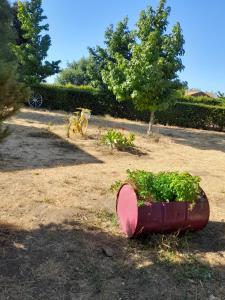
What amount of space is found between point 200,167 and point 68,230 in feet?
21.1

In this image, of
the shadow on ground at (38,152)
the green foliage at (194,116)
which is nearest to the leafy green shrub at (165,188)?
the shadow on ground at (38,152)

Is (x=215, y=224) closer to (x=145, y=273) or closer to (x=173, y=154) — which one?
(x=145, y=273)

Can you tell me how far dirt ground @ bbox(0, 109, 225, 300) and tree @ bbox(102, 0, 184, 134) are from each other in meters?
6.46

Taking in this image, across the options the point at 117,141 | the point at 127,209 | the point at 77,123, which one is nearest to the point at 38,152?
the point at 117,141

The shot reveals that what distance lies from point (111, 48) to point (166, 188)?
1937 cm

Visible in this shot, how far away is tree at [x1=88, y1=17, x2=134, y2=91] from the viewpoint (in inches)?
921

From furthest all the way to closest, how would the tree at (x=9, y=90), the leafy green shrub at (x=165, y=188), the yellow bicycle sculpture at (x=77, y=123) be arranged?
the yellow bicycle sculpture at (x=77, y=123) < the leafy green shrub at (x=165, y=188) < the tree at (x=9, y=90)

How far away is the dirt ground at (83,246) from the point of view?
4.29 m

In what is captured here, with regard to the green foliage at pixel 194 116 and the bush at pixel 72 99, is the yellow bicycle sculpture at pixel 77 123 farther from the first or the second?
the bush at pixel 72 99

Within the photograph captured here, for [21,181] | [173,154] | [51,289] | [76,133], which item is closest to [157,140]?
[173,154]

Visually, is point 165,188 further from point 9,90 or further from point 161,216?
point 9,90

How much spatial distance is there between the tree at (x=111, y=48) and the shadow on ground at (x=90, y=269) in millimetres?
18732

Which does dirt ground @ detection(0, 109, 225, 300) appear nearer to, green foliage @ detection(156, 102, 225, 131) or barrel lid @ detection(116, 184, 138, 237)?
barrel lid @ detection(116, 184, 138, 237)

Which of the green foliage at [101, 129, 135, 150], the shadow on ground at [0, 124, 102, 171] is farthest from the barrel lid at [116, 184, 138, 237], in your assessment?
the green foliage at [101, 129, 135, 150]
